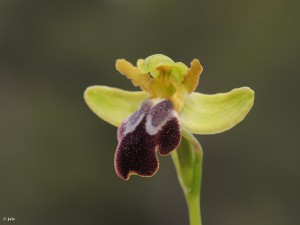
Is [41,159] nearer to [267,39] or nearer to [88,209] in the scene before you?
[88,209]

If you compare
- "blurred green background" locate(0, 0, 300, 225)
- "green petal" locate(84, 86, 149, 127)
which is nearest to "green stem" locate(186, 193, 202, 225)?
"green petal" locate(84, 86, 149, 127)

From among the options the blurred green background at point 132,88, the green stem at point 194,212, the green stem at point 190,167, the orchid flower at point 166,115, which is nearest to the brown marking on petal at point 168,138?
the orchid flower at point 166,115

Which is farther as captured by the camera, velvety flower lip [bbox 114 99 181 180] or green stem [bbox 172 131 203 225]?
green stem [bbox 172 131 203 225]

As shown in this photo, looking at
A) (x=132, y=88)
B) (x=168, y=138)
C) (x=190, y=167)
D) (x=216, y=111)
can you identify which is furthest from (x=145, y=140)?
(x=132, y=88)

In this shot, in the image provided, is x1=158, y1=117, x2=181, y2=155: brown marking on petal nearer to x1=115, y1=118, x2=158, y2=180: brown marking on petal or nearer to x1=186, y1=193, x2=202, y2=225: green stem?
x1=115, y1=118, x2=158, y2=180: brown marking on petal

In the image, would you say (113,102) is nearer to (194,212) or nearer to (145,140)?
(145,140)
